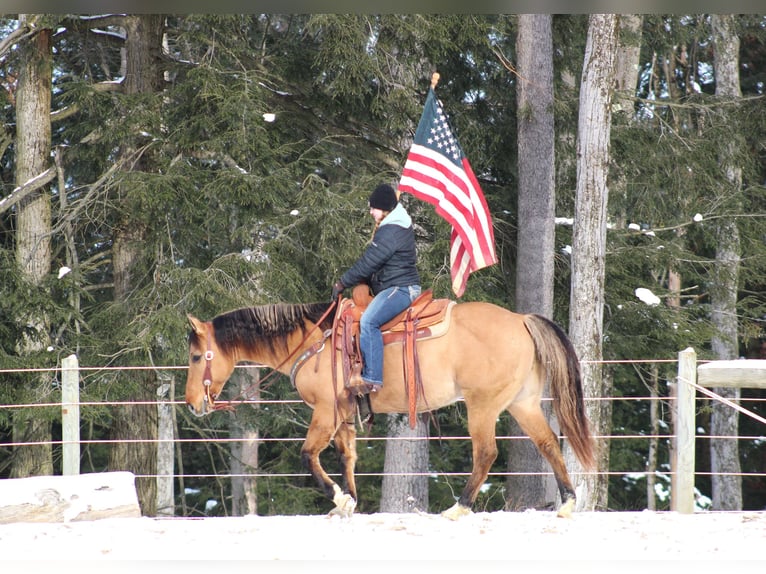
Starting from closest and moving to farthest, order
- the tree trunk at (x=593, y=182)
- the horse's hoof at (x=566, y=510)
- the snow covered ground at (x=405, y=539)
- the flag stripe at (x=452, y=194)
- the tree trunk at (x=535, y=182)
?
1. the snow covered ground at (x=405, y=539)
2. the horse's hoof at (x=566, y=510)
3. the flag stripe at (x=452, y=194)
4. the tree trunk at (x=593, y=182)
5. the tree trunk at (x=535, y=182)

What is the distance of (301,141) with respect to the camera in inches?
504

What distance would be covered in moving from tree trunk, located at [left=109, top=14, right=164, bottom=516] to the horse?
537cm

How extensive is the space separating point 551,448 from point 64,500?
3.67 m

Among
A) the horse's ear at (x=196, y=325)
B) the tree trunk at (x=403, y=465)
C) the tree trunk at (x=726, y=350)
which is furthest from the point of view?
the tree trunk at (x=726, y=350)

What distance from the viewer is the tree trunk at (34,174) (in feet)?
41.4

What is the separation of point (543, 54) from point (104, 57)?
23.5ft

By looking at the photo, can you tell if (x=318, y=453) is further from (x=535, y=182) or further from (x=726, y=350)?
(x=726, y=350)

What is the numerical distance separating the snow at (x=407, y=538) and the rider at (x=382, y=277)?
1.16 metres

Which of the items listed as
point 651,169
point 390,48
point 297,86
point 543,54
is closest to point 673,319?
point 651,169

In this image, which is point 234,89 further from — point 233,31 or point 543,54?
point 543,54

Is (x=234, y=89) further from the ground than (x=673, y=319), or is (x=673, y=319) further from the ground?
(x=234, y=89)

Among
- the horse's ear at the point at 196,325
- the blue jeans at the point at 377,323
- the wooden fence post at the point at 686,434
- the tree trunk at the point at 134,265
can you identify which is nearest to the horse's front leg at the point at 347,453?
the blue jeans at the point at 377,323

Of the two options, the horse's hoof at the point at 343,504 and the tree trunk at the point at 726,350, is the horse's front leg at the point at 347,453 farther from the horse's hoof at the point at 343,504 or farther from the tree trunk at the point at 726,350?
the tree trunk at the point at 726,350

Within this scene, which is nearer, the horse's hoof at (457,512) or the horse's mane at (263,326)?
the horse's hoof at (457,512)
